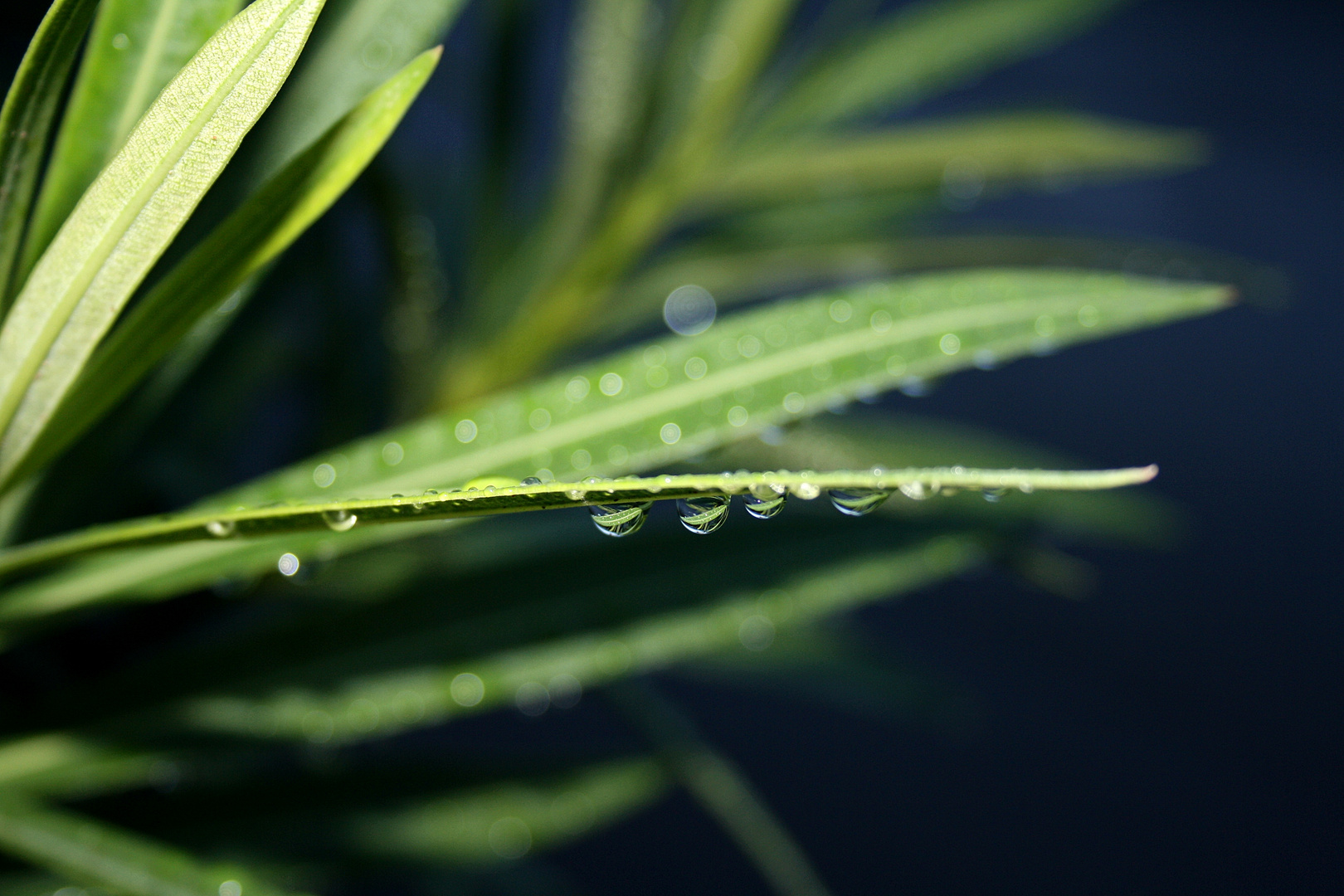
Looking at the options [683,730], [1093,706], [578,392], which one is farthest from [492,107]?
[1093,706]

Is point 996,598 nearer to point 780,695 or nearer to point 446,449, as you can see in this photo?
point 780,695

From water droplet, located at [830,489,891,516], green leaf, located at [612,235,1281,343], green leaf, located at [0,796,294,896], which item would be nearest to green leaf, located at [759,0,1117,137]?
green leaf, located at [612,235,1281,343]

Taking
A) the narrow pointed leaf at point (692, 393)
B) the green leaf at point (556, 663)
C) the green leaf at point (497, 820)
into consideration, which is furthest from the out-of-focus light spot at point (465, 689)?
the green leaf at point (497, 820)

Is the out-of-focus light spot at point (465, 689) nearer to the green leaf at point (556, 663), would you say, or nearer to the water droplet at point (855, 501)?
the green leaf at point (556, 663)

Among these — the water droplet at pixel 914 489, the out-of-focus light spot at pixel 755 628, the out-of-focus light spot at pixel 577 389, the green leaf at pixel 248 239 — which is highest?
the green leaf at pixel 248 239

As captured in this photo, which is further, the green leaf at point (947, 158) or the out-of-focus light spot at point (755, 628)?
the green leaf at point (947, 158)

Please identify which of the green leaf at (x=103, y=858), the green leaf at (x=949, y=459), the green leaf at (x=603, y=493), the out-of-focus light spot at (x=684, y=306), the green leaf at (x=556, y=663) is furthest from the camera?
the out-of-focus light spot at (x=684, y=306)

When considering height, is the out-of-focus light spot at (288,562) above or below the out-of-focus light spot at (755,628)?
above
